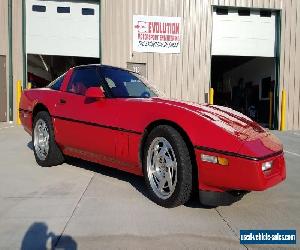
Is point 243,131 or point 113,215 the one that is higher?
point 243,131

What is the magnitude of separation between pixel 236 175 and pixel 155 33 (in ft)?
30.6

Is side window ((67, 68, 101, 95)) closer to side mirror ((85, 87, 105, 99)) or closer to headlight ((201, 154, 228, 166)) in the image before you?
side mirror ((85, 87, 105, 99))

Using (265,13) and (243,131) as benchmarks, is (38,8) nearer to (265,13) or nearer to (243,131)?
(265,13)

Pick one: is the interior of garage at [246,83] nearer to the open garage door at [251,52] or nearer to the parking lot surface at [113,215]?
the open garage door at [251,52]

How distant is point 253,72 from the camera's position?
678 inches

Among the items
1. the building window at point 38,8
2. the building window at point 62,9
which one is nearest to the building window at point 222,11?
the building window at point 62,9

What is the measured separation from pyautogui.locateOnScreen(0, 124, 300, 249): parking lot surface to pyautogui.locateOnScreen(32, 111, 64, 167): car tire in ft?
1.08

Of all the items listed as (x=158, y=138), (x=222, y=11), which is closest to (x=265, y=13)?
(x=222, y=11)

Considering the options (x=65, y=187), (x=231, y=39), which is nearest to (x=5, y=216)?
(x=65, y=187)

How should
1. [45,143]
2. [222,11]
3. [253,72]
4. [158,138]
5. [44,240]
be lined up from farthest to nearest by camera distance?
[253,72]
[222,11]
[45,143]
[158,138]
[44,240]

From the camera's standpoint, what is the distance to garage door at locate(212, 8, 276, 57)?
11.6 metres

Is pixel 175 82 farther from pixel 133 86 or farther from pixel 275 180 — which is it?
pixel 275 180

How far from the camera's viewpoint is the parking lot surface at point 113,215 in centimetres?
229

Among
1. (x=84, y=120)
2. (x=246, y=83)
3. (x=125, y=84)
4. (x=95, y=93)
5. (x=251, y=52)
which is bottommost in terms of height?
(x=84, y=120)
